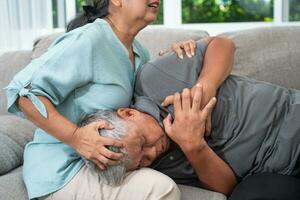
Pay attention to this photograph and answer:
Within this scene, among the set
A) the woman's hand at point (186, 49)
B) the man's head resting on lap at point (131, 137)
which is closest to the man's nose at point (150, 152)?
the man's head resting on lap at point (131, 137)

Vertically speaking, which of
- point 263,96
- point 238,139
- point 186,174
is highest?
point 263,96

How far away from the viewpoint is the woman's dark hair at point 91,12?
1.54 meters

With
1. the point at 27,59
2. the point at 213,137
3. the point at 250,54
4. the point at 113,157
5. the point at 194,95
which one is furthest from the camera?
the point at 27,59

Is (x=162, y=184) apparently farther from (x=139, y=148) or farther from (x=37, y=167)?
(x=37, y=167)

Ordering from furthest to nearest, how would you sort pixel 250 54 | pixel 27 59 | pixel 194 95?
1. pixel 27 59
2. pixel 250 54
3. pixel 194 95

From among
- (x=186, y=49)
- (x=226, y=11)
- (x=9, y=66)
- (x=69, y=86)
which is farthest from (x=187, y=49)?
(x=226, y=11)

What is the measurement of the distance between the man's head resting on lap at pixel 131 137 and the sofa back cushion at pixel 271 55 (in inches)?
29.7

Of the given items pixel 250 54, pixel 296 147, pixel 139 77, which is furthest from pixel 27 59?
pixel 296 147

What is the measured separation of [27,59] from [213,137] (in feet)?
4.07

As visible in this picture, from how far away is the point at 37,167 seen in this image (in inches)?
51.4

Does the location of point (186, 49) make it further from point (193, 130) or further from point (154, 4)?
point (193, 130)

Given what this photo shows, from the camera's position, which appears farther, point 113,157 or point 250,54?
point 250,54

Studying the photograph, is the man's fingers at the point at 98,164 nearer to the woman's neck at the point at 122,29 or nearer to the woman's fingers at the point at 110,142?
the woman's fingers at the point at 110,142

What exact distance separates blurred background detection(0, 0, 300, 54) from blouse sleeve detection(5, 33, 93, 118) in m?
1.66
